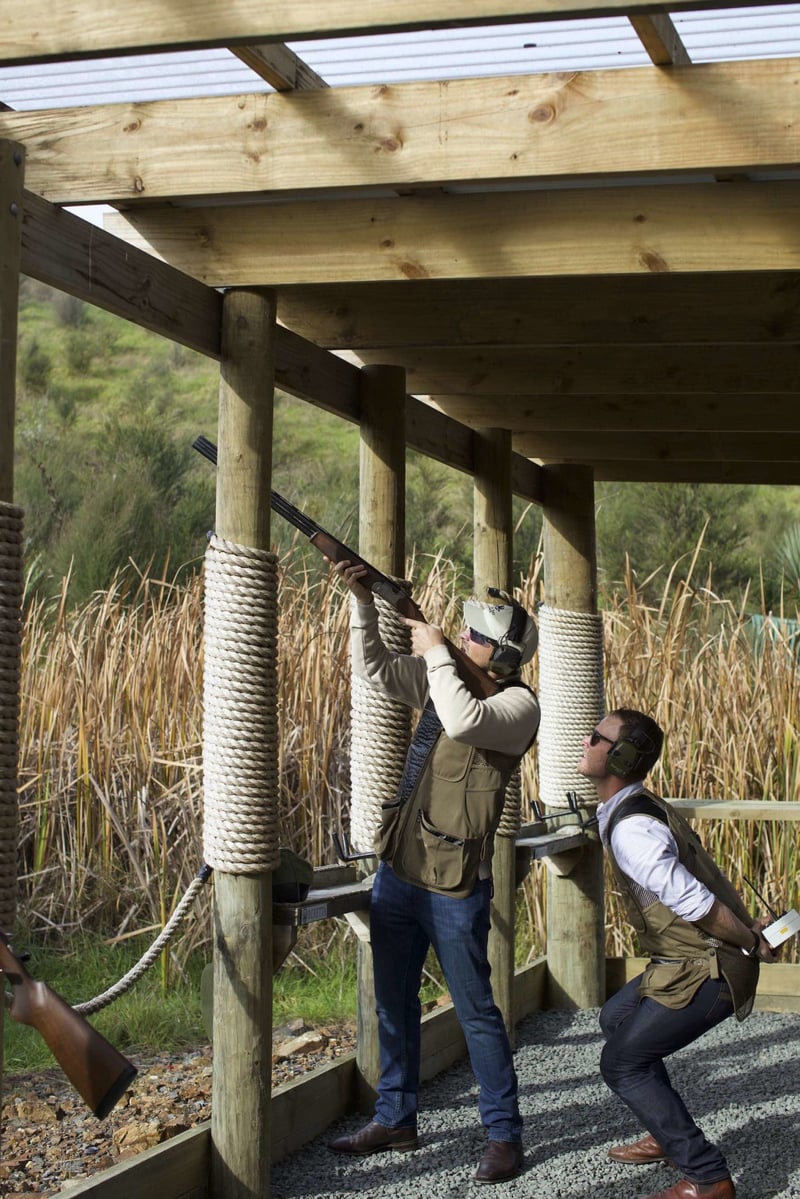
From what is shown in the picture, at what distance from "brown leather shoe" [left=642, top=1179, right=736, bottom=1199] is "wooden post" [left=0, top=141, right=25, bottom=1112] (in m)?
1.77

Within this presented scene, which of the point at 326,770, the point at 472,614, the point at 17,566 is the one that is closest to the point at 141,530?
the point at 326,770

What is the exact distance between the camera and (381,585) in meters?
3.65

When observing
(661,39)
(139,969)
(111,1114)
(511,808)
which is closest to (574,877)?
(511,808)

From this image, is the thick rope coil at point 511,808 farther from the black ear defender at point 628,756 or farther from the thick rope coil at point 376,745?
the black ear defender at point 628,756

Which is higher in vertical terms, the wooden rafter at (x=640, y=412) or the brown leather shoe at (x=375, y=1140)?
the wooden rafter at (x=640, y=412)

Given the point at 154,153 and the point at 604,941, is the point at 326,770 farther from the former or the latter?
the point at 154,153

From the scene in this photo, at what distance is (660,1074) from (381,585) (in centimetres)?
138

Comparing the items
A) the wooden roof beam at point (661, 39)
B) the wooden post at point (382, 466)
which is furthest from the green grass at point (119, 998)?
the wooden roof beam at point (661, 39)

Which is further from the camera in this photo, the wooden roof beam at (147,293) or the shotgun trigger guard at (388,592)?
the shotgun trigger guard at (388,592)

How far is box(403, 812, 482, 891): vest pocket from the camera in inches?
139

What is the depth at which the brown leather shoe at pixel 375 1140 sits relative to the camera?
12.0 feet

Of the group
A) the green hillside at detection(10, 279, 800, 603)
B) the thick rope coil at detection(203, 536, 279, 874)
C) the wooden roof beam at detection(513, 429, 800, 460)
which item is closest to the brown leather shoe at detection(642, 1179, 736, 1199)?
the thick rope coil at detection(203, 536, 279, 874)

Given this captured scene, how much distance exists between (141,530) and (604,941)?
8.32 metres

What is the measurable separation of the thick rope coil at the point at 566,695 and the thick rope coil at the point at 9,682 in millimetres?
3327
